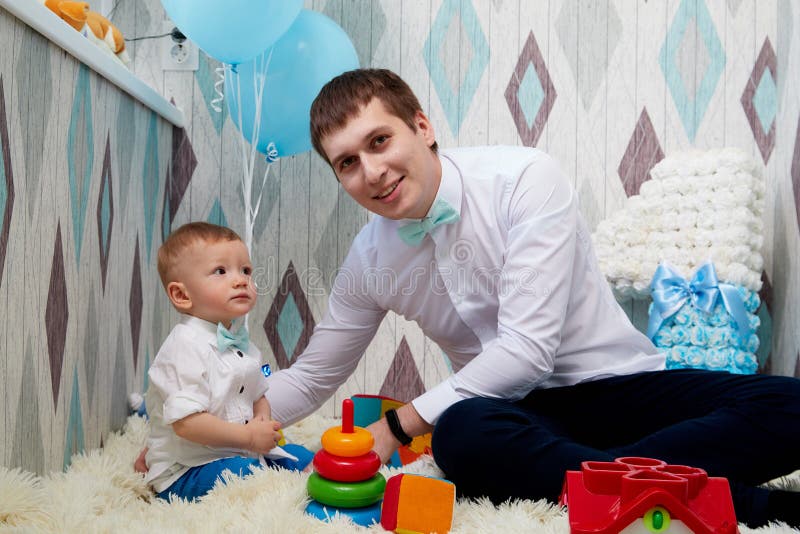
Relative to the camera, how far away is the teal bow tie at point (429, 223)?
142 centimetres

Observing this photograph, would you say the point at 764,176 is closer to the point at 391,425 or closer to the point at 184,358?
the point at 391,425

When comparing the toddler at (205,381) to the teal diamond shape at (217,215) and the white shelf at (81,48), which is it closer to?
the white shelf at (81,48)

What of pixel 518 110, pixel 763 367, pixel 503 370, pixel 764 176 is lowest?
pixel 763 367

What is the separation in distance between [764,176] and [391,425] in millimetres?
1493

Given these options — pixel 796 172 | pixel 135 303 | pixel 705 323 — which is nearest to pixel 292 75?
pixel 135 303

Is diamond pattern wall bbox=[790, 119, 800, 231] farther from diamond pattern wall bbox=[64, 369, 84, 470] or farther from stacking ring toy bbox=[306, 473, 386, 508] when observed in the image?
diamond pattern wall bbox=[64, 369, 84, 470]

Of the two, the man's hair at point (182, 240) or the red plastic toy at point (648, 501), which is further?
the man's hair at point (182, 240)

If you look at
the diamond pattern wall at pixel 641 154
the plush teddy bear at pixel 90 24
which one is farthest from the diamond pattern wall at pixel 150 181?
the diamond pattern wall at pixel 641 154

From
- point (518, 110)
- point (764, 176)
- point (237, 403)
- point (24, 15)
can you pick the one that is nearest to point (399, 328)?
point (518, 110)

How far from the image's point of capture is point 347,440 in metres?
1.04

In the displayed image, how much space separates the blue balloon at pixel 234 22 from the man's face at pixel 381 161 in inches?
18.1

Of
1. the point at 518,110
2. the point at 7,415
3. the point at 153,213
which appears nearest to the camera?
the point at 7,415

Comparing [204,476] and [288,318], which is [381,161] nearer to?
[204,476]

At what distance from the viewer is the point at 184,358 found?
129cm
